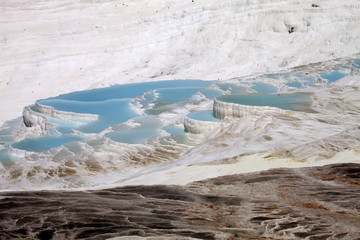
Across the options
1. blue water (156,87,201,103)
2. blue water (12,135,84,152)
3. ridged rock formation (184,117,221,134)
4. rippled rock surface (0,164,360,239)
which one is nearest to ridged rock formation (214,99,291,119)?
ridged rock formation (184,117,221,134)

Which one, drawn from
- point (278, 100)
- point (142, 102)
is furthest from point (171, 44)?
point (278, 100)

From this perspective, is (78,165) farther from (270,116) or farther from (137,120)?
(270,116)

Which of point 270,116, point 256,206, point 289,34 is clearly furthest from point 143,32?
point 256,206

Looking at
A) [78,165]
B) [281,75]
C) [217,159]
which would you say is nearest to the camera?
[217,159]

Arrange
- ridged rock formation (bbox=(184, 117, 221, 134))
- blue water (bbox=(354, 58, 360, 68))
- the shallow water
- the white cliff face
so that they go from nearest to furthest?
the shallow water, ridged rock formation (bbox=(184, 117, 221, 134)), blue water (bbox=(354, 58, 360, 68)), the white cliff face

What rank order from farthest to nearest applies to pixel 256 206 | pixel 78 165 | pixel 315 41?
pixel 315 41 → pixel 78 165 → pixel 256 206

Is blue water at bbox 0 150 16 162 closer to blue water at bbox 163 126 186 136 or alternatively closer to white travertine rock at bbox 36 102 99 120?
white travertine rock at bbox 36 102 99 120
